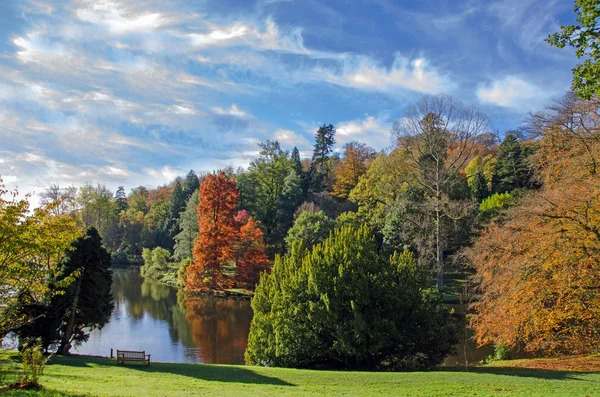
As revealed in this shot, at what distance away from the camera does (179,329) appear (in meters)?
31.1

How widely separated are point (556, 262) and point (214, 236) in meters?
33.6

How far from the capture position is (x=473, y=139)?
33.9m

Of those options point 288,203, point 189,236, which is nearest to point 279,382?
point 189,236

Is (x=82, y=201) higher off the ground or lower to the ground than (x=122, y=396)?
higher

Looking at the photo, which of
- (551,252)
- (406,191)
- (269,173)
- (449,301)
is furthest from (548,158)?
(269,173)

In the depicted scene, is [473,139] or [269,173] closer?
[473,139]

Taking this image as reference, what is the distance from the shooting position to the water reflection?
83.5 feet

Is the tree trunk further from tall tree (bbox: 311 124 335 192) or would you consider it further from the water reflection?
tall tree (bbox: 311 124 335 192)

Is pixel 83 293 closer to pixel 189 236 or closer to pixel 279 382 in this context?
pixel 279 382

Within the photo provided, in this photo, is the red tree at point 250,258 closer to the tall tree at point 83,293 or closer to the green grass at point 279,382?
the tall tree at point 83,293

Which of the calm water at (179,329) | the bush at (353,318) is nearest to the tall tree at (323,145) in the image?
the calm water at (179,329)

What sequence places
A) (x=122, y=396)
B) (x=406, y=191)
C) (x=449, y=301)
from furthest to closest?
(x=406, y=191) < (x=449, y=301) < (x=122, y=396)

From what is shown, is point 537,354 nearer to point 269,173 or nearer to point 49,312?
point 49,312

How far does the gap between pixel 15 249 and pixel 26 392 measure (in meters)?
5.06
